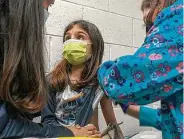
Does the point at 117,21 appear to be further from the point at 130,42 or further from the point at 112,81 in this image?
the point at 112,81

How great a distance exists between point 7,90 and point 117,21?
1.39 m

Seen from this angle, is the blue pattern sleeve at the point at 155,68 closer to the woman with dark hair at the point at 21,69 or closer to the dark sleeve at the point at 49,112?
the woman with dark hair at the point at 21,69

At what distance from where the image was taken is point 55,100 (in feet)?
4.99

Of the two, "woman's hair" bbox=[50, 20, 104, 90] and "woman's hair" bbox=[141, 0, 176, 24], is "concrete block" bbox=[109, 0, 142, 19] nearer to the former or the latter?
"woman's hair" bbox=[50, 20, 104, 90]

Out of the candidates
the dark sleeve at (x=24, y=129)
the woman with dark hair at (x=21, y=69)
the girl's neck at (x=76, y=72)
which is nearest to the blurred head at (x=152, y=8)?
the woman with dark hair at (x=21, y=69)

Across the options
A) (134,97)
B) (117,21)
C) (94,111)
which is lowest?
(94,111)

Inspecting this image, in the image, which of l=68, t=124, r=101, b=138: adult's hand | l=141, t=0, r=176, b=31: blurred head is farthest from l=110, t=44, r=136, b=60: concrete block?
l=141, t=0, r=176, b=31: blurred head

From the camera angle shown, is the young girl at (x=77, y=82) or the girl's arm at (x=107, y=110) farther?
the girl's arm at (x=107, y=110)

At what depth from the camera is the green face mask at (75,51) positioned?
1.53 m

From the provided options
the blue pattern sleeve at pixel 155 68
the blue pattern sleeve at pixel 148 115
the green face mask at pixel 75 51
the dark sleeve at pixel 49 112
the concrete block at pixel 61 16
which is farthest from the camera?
the concrete block at pixel 61 16

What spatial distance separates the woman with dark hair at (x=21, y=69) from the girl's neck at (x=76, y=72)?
746mm

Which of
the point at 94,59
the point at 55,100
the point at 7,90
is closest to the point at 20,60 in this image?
the point at 7,90

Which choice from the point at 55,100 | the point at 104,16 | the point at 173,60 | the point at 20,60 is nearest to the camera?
the point at 173,60

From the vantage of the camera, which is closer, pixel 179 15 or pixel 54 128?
pixel 179 15
